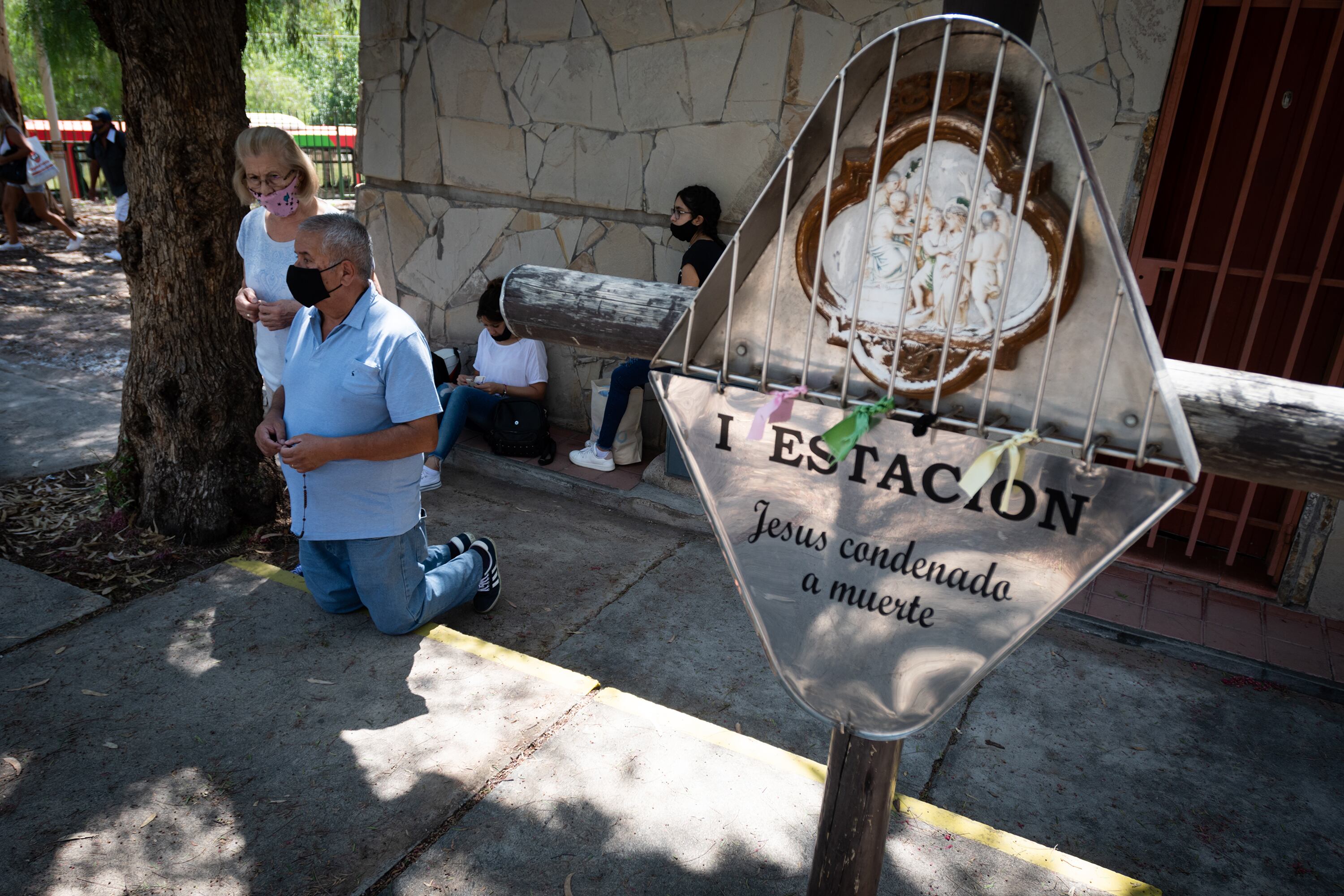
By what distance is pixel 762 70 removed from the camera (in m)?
5.07

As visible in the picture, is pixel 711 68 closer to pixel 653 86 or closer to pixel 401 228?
pixel 653 86

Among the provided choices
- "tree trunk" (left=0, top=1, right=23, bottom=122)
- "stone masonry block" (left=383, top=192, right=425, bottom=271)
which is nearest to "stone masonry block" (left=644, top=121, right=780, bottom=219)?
"stone masonry block" (left=383, top=192, right=425, bottom=271)

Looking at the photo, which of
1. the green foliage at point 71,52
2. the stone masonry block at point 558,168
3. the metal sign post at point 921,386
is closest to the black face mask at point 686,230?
the stone masonry block at point 558,168

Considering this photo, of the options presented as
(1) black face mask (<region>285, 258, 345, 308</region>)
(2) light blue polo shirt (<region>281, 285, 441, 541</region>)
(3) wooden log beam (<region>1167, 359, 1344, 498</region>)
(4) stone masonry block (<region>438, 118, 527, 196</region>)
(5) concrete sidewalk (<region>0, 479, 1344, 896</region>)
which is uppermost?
(4) stone masonry block (<region>438, 118, 527, 196</region>)

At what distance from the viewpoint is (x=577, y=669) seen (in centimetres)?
366

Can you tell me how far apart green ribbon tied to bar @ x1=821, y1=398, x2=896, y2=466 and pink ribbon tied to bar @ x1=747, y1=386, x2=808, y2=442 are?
0.10m

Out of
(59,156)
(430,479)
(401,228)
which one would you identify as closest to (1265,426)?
(430,479)

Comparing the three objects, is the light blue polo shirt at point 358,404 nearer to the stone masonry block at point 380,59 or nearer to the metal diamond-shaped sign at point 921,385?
the metal diamond-shaped sign at point 921,385

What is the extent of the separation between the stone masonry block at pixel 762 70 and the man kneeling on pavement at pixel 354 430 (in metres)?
2.71

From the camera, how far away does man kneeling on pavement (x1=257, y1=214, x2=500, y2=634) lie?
10.2ft

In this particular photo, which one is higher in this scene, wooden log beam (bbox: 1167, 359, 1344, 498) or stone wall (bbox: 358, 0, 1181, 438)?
stone wall (bbox: 358, 0, 1181, 438)

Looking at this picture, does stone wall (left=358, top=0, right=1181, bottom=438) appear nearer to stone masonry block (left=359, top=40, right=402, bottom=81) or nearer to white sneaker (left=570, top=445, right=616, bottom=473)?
stone masonry block (left=359, top=40, right=402, bottom=81)

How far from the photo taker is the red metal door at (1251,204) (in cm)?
405

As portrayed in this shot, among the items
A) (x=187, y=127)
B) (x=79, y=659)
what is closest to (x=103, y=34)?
(x=187, y=127)
